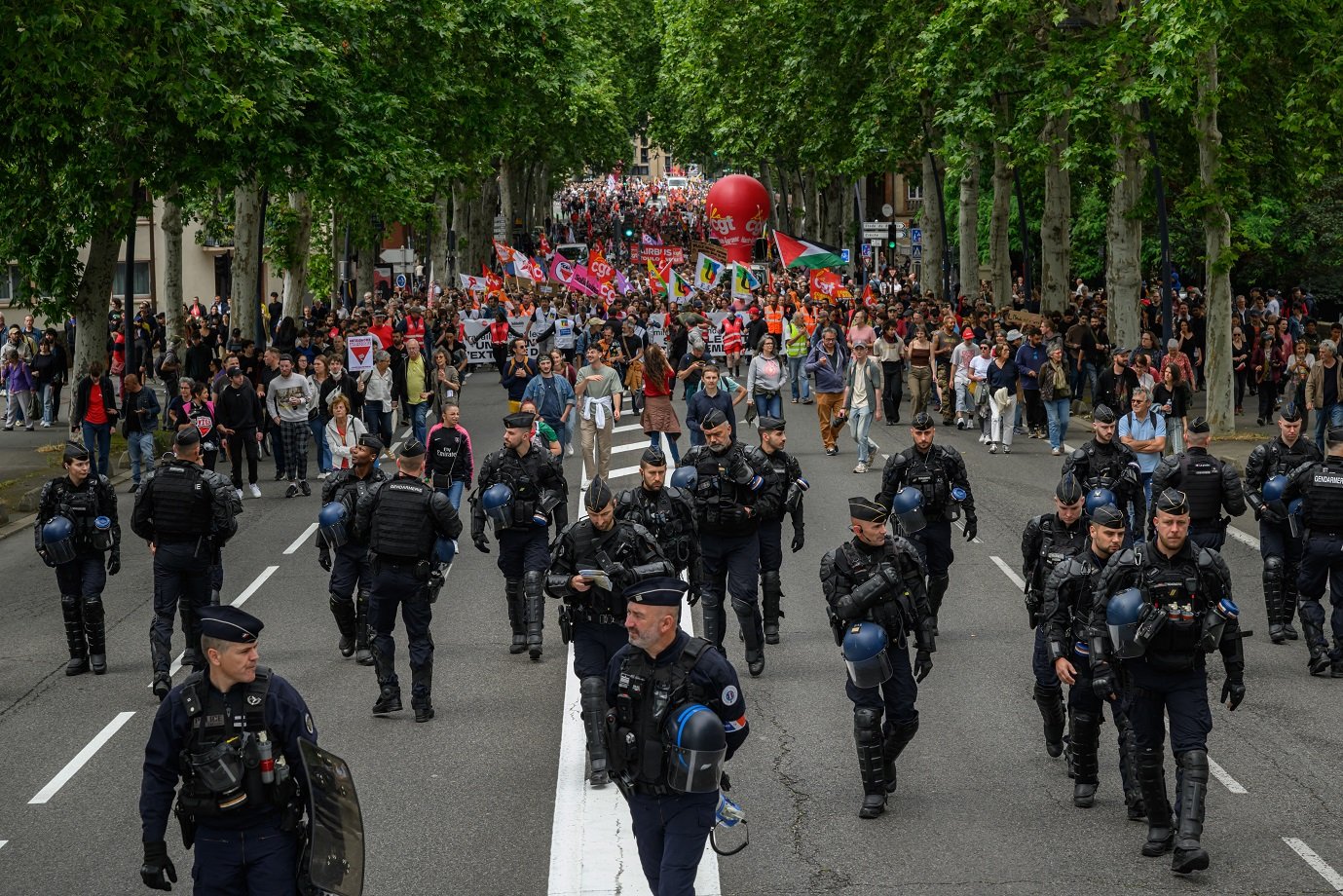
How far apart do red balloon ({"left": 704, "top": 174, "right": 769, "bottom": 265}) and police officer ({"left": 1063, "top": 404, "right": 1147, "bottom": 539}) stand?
55.7 metres

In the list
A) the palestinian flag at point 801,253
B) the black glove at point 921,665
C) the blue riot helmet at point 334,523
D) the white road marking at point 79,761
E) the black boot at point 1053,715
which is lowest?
the white road marking at point 79,761

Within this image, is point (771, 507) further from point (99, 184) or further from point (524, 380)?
point (99, 184)

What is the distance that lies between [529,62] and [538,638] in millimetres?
24468

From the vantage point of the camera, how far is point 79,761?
1080cm

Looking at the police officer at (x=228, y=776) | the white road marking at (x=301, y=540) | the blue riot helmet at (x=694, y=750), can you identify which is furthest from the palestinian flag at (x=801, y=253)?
the police officer at (x=228, y=776)

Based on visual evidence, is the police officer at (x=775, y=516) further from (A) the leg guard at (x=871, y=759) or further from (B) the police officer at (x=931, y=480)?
(A) the leg guard at (x=871, y=759)

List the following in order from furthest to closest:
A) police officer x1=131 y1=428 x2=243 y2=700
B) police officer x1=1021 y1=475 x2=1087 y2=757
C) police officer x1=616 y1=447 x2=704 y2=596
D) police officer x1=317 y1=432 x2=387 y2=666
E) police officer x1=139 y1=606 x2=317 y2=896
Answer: police officer x1=317 y1=432 x2=387 y2=666 < police officer x1=131 y1=428 x2=243 y2=700 < police officer x1=616 y1=447 x2=704 y2=596 < police officer x1=1021 y1=475 x2=1087 y2=757 < police officer x1=139 y1=606 x2=317 y2=896

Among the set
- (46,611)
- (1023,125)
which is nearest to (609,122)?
(1023,125)

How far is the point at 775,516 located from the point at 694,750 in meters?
5.95

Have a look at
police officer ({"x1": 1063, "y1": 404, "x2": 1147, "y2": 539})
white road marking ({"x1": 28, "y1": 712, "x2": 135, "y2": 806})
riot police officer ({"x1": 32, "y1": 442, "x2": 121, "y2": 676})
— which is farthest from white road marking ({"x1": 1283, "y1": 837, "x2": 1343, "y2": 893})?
riot police officer ({"x1": 32, "y1": 442, "x2": 121, "y2": 676})

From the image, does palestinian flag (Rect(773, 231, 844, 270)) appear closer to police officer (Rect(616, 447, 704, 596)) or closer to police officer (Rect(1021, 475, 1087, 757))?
police officer (Rect(616, 447, 704, 596))

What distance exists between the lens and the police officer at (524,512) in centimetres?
1274

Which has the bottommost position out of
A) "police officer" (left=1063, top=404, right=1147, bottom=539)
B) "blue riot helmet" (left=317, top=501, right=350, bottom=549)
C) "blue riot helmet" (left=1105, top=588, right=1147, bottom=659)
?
"blue riot helmet" (left=1105, top=588, right=1147, bottom=659)

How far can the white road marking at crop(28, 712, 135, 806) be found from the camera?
10.2 meters
